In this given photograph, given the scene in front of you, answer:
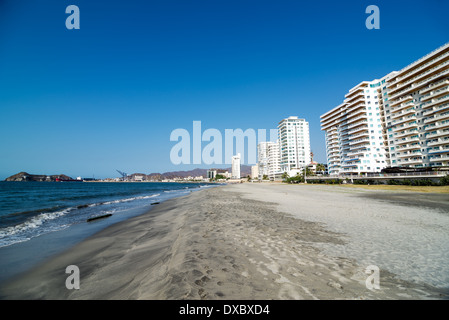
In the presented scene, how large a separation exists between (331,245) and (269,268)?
10.1ft

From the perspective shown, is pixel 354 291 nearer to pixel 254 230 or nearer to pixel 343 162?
pixel 254 230

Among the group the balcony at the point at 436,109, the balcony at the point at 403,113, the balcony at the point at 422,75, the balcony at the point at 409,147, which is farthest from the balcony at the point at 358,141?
the balcony at the point at 436,109

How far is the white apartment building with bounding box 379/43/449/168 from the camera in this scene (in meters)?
48.5

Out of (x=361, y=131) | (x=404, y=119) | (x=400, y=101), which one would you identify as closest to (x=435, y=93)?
(x=404, y=119)

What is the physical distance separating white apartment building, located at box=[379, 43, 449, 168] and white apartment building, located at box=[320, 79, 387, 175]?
4298 mm

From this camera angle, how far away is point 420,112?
2188 inches

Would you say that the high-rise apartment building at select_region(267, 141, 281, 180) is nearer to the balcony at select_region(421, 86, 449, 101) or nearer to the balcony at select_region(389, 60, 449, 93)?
the balcony at select_region(389, 60, 449, 93)

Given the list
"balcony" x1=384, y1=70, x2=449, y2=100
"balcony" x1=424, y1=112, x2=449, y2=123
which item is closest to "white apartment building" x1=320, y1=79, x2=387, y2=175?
"balcony" x1=384, y1=70, x2=449, y2=100

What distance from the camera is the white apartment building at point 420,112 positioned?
48500mm

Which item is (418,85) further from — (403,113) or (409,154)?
(409,154)

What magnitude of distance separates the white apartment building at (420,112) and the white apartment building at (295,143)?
2494 inches

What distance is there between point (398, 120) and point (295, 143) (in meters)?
70.8

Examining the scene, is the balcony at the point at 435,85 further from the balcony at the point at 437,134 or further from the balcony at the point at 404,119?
the balcony at the point at 437,134
